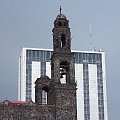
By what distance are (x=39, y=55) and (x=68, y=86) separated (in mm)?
61638

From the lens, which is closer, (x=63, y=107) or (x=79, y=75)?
(x=63, y=107)

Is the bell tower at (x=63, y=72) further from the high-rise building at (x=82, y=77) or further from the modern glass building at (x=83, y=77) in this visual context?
the modern glass building at (x=83, y=77)

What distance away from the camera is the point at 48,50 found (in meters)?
106

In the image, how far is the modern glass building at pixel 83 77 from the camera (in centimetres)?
10431

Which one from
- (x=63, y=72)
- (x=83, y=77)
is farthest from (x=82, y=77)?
(x=63, y=72)

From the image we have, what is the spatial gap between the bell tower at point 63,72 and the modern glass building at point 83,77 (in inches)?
2212

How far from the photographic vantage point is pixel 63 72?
4672cm

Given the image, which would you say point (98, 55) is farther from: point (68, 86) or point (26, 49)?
point (68, 86)

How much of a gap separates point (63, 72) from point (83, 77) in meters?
62.3

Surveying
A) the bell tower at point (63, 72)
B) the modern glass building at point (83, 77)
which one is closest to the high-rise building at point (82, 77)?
the modern glass building at point (83, 77)

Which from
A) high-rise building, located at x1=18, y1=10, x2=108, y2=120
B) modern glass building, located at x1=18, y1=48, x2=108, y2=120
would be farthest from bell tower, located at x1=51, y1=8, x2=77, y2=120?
modern glass building, located at x1=18, y1=48, x2=108, y2=120

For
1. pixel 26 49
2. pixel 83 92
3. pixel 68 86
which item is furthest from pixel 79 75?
pixel 68 86

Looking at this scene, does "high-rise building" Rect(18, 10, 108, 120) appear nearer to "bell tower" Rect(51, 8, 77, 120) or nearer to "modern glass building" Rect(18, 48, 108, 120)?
"modern glass building" Rect(18, 48, 108, 120)

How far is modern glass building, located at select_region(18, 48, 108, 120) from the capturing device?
104 m
